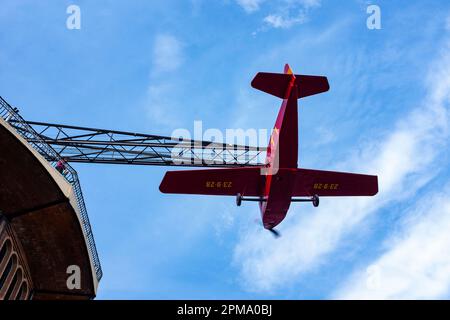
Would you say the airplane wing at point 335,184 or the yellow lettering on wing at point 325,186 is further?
Result: the yellow lettering on wing at point 325,186

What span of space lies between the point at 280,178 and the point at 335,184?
14.3 ft

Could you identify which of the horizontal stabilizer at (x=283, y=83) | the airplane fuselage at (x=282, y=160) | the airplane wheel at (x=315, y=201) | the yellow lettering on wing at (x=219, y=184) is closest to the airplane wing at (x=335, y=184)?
the airplane wheel at (x=315, y=201)

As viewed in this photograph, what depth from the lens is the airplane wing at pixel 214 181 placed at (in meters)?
20.7

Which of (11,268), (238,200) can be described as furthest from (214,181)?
(11,268)

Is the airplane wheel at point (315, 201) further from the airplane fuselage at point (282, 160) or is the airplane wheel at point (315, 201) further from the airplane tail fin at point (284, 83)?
the airplane tail fin at point (284, 83)

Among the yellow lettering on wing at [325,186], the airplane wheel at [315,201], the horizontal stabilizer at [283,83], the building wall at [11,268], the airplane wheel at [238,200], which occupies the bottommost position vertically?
the building wall at [11,268]

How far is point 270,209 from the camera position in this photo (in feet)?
68.7

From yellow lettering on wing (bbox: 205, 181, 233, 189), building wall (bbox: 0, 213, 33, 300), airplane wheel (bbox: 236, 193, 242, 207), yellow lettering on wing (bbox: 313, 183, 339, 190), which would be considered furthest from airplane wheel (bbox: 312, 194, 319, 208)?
building wall (bbox: 0, 213, 33, 300)

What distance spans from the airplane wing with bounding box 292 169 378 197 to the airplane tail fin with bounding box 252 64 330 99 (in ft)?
12.9

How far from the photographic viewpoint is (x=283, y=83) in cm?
1917
